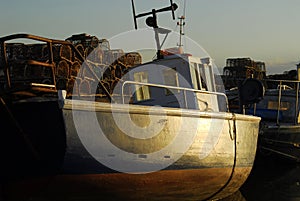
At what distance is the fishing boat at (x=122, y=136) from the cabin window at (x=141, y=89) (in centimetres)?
2

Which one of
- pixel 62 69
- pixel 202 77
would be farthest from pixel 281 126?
pixel 62 69

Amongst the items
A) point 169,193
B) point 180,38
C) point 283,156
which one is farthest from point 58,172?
point 283,156

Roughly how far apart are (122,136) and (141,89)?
109 inches

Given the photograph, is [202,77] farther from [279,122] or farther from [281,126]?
[279,122]

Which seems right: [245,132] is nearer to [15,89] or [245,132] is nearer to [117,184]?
[117,184]

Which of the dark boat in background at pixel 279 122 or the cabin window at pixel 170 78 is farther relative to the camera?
the dark boat in background at pixel 279 122

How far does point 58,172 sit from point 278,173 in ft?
28.8

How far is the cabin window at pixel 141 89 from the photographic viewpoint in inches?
362

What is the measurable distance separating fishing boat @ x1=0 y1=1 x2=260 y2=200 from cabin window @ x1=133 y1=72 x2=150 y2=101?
0.02m

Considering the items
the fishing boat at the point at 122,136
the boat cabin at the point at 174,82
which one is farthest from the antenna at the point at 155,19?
the boat cabin at the point at 174,82

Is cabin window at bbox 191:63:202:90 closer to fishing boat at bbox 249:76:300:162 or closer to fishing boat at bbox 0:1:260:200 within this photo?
fishing boat at bbox 0:1:260:200

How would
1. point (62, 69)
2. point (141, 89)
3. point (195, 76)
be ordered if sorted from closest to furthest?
point (195, 76) < point (141, 89) < point (62, 69)

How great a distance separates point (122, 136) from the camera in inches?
260

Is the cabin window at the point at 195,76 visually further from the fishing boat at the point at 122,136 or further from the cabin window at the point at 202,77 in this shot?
the cabin window at the point at 202,77
